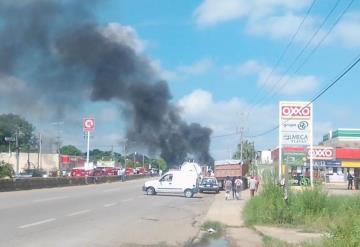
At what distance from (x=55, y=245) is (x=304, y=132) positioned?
1054 inches

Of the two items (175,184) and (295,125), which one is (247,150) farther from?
(295,125)

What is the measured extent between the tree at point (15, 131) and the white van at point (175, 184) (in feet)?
336

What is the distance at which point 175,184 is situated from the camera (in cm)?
4875

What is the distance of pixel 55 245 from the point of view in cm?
1465

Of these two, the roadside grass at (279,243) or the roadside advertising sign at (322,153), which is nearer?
the roadside grass at (279,243)

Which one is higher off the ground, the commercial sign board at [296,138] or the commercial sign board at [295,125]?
the commercial sign board at [295,125]

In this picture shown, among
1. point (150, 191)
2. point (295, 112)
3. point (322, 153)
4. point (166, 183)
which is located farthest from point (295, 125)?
point (322, 153)

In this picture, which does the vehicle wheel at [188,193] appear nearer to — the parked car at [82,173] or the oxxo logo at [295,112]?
the oxxo logo at [295,112]

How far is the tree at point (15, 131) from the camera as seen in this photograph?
149 meters

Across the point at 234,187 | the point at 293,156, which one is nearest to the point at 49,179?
the point at 234,187

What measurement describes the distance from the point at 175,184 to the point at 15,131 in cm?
10344

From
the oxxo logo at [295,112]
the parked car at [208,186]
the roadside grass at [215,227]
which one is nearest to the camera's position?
the roadside grass at [215,227]

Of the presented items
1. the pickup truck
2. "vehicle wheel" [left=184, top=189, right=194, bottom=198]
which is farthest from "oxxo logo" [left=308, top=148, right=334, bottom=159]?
"vehicle wheel" [left=184, top=189, right=194, bottom=198]

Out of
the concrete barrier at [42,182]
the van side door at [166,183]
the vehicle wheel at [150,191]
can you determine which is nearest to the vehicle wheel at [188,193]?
the van side door at [166,183]
